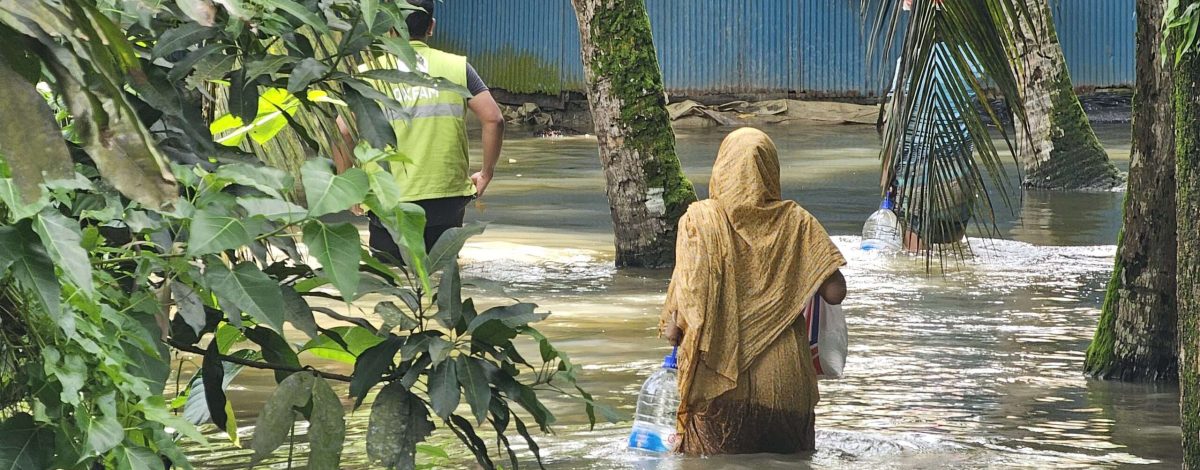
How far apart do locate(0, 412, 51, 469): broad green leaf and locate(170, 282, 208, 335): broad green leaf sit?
0.94 ft

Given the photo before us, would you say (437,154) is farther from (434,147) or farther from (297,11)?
(297,11)

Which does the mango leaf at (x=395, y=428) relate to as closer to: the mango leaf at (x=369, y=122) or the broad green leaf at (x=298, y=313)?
the broad green leaf at (x=298, y=313)

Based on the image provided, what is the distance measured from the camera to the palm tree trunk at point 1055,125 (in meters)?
15.9

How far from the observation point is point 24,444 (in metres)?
2.06

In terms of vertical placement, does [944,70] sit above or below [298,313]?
above

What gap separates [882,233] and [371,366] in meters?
9.49

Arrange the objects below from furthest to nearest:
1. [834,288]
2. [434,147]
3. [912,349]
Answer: [912,349] → [434,147] → [834,288]

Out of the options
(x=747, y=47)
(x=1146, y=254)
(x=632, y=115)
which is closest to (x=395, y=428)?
(x=1146, y=254)

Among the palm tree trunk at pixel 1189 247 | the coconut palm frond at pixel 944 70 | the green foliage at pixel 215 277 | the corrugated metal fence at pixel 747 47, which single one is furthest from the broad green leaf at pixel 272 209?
the corrugated metal fence at pixel 747 47

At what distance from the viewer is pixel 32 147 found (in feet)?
4.25

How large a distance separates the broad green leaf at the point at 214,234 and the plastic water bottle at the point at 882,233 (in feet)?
31.9

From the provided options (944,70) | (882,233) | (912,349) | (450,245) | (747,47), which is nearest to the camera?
(450,245)

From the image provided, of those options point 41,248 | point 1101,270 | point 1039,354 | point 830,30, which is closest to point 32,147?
point 41,248

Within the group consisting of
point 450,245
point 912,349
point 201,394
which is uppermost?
point 450,245
